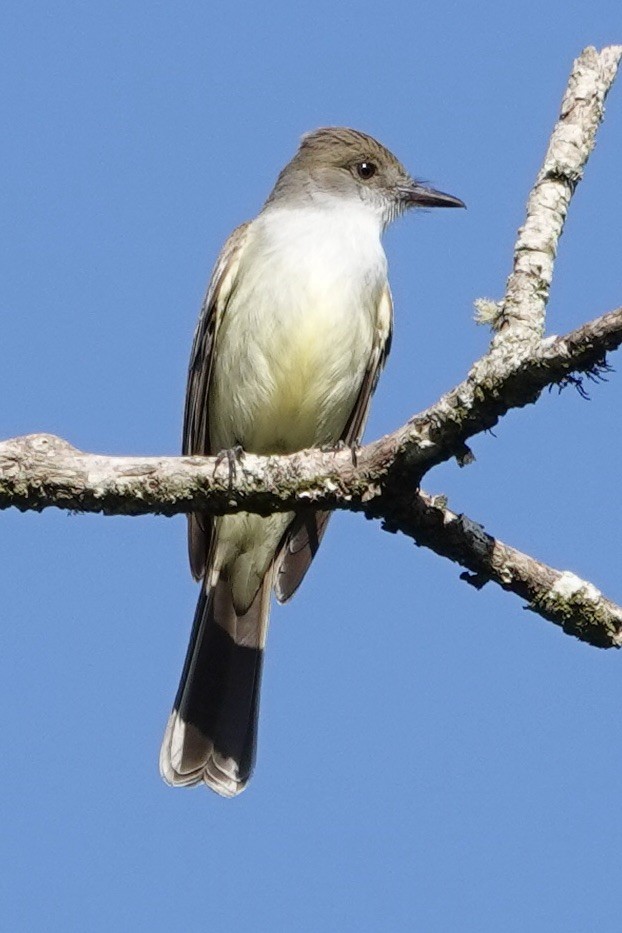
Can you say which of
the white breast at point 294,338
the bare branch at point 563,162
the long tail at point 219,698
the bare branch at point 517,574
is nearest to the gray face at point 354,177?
the white breast at point 294,338

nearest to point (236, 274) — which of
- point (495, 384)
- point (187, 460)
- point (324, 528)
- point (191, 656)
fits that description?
point (324, 528)

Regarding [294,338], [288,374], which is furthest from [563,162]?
[288,374]

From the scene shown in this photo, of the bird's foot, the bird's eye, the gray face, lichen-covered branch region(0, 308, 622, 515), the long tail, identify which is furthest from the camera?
the bird's eye

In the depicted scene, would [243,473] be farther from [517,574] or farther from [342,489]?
[517,574]

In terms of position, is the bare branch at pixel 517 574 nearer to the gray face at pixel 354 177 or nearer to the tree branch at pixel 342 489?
the tree branch at pixel 342 489

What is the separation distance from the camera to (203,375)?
723 cm

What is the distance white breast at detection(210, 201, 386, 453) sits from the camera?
677 centimetres

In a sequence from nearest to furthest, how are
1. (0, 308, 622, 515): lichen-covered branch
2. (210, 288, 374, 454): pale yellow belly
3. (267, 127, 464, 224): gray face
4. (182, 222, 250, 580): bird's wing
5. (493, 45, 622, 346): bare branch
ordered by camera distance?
(0, 308, 622, 515): lichen-covered branch → (493, 45, 622, 346): bare branch → (210, 288, 374, 454): pale yellow belly → (182, 222, 250, 580): bird's wing → (267, 127, 464, 224): gray face

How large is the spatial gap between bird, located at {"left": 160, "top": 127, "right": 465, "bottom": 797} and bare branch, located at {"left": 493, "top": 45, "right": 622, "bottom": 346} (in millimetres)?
1653

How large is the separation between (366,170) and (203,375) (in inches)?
66.6

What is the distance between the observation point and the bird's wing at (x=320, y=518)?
7.29 metres

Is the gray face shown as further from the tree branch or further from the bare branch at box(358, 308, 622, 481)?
the bare branch at box(358, 308, 622, 481)

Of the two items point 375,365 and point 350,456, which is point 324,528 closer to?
point 375,365

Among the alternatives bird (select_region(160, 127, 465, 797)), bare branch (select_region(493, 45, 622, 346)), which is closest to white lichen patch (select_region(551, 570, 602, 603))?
bare branch (select_region(493, 45, 622, 346))
